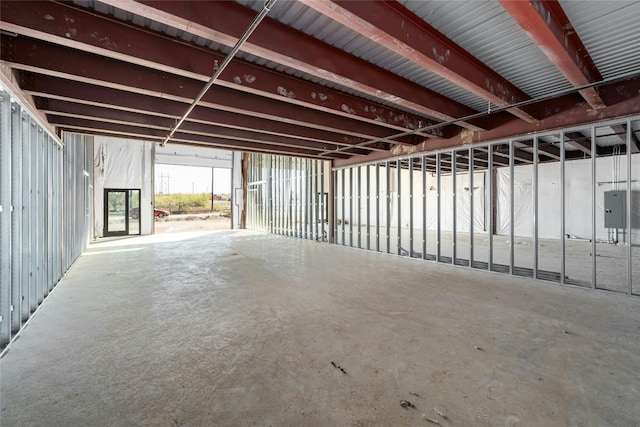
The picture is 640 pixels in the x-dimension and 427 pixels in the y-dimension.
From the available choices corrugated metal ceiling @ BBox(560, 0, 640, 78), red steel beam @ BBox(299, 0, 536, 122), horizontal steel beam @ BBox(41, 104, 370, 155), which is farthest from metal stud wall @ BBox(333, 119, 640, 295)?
horizontal steel beam @ BBox(41, 104, 370, 155)

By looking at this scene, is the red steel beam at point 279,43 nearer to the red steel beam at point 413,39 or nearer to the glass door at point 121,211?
the red steel beam at point 413,39

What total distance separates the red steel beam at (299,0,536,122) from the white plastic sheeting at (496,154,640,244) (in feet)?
21.8

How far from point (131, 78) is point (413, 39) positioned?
2.99 m

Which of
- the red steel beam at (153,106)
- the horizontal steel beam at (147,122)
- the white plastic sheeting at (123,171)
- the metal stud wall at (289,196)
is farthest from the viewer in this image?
the white plastic sheeting at (123,171)

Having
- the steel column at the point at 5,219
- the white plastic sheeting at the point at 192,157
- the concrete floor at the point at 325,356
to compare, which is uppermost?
the white plastic sheeting at the point at 192,157

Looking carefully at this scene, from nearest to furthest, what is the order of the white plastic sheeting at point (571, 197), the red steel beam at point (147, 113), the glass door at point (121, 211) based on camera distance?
1. the red steel beam at point (147, 113)
2. the white plastic sheeting at point (571, 197)
3. the glass door at point (121, 211)

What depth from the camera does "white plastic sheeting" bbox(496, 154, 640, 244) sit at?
27.4 feet

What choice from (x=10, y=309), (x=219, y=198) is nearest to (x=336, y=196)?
(x=10, y=309)

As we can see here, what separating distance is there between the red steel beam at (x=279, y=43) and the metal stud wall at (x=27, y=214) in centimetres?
163

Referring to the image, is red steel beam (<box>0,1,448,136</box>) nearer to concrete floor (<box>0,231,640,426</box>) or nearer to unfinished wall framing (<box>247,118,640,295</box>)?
concrete floor (<box>0,231,640,426</box>)

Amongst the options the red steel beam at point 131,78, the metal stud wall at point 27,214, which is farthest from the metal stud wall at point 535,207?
the metal stud wall at point 27,214

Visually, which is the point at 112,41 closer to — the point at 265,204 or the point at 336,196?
the point at 336,196

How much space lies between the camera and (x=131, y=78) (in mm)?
3285

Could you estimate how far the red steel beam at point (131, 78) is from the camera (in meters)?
2.73
